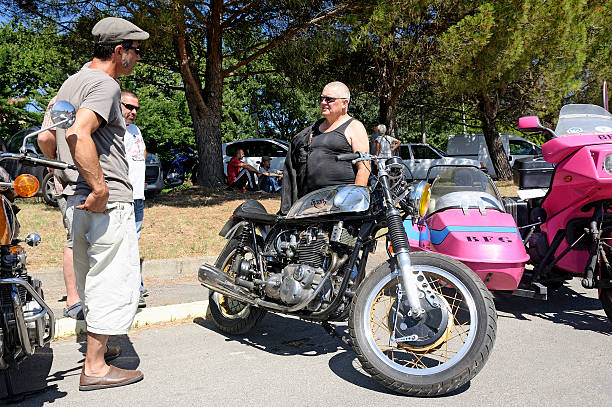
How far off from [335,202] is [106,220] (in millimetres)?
1419

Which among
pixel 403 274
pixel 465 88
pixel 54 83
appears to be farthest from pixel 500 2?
pixel 54 83

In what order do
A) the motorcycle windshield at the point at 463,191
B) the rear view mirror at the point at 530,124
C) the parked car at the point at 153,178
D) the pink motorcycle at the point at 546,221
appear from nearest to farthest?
the pink motorcycle at the point at 546,221
the rear view mirror at the point at 530,124
the motorcycle windshield at the point at 463,191
the parked car at the point at 153,178

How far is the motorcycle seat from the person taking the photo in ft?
14.8

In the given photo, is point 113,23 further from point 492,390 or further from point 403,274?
point 492,390

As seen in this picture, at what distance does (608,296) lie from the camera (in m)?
4.66

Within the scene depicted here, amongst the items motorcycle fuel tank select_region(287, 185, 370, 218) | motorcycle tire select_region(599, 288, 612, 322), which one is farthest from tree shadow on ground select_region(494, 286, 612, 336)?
motorcycle fuel tank select_region(287, 185, 370, 218)

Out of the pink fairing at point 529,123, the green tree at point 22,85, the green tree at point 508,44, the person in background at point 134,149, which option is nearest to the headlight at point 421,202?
the pink fairing at point 529,123

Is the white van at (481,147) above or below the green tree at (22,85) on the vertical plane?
below

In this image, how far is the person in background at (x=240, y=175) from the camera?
49.2ft

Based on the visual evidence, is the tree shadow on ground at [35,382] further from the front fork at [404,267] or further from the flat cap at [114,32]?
the front fork at [404,267]

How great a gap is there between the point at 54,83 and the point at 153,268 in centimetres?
2121

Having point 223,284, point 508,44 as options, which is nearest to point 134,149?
point 223,284

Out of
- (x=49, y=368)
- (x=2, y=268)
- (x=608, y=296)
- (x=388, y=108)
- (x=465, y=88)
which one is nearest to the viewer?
(x=2, y=268)

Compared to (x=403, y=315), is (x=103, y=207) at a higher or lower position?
higher
